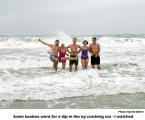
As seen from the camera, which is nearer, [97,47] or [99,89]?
[99,89]

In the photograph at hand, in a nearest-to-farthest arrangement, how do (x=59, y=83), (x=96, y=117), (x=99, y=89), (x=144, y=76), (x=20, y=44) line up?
(x=96, y=117) → (x=99, y=89) → (x=59, y=83) → (x=144, y=76) → (x=20, y=44)

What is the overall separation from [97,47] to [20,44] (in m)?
18.5

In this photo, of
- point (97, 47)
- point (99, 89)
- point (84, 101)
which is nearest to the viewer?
point (84, 101)

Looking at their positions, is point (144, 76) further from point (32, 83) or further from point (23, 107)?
point (23, 107)

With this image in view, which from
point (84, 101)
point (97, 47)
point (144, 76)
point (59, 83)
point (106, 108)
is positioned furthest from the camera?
point (97, 47)

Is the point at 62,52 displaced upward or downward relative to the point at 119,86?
upward

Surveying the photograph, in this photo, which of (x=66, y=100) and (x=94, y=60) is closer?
(x=66, y=100)

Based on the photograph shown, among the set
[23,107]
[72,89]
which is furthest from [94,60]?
[23,107]

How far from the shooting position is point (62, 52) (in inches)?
336

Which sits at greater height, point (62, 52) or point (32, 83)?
point (62, 52)

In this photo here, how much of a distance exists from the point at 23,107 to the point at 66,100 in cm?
97

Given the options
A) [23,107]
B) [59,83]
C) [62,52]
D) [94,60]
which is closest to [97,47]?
[94,60]

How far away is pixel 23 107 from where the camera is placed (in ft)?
14.3

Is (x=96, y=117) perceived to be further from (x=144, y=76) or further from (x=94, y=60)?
(x=94, y=60)
